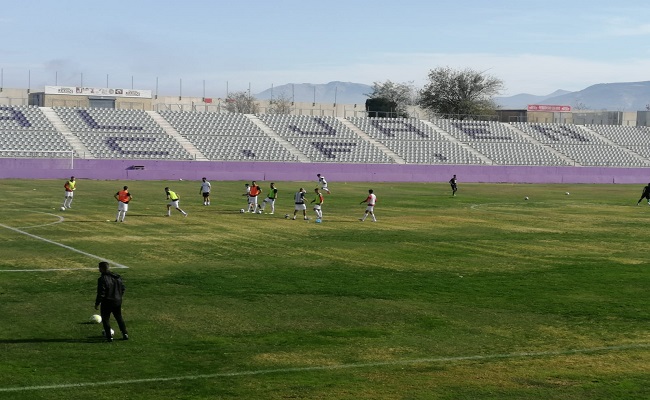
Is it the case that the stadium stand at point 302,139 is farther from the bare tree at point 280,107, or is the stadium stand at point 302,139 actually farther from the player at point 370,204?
the bare tree at point 280,107

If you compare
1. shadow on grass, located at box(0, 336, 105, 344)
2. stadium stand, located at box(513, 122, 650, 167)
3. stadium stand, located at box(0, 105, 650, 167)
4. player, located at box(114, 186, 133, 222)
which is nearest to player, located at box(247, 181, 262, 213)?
player, located at box(114, 186, 133, 222)

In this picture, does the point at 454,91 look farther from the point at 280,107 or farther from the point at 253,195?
the point at 253,195

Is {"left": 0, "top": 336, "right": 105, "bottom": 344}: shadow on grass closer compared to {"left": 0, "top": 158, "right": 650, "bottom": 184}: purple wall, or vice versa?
{"left": 0, "top": 336, "right": 105, "bottom": 344}: shadow on grass

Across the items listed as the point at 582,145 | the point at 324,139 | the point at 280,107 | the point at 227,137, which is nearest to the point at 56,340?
the point at 227,137

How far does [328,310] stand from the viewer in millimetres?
21719

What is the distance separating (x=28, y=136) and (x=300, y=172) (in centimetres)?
2531

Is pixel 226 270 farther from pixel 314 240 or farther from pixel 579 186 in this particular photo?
pixel 579 186

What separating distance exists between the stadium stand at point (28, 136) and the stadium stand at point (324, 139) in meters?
23.6

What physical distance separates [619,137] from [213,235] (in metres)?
84.7

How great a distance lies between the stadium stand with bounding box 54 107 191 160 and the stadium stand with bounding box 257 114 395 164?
13198 millimetres

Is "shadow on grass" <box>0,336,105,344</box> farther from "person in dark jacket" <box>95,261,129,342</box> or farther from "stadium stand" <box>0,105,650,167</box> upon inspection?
"stadium stand" <box>0,105,650,167</box>

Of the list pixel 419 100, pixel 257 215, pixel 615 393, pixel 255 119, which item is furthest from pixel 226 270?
pixel 419 100

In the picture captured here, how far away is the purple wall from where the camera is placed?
76188 mm

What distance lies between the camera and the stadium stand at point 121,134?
84188 millimetres
